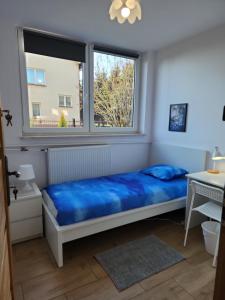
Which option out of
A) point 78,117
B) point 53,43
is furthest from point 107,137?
point 53,43

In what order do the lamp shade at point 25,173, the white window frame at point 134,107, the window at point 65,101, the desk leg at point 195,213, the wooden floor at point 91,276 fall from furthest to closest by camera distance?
the white window frame at point 134,107, the window at point 65,101, the desk leg at point 195,213, the lamp shade at point 25,173, the wooden floor at point 91,276

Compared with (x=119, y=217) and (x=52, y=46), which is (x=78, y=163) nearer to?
(x=119, y=217)

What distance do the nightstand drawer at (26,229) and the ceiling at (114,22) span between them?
2.28m

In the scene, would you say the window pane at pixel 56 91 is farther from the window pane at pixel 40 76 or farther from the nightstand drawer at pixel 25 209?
the nightstand drawer at pixel 25 209

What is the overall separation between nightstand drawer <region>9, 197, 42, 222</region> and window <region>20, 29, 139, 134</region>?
0.99 m

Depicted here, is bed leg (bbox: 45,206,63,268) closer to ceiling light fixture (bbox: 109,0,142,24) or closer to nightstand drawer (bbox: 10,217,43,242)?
nightstand drawer (bbox: 10,217,43,242)

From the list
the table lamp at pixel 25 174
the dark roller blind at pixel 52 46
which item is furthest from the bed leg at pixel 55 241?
the dark roller blind at pixel 52 46

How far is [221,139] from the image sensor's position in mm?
2496

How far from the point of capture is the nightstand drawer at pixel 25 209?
7.02ft

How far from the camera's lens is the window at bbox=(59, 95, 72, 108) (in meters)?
2.87

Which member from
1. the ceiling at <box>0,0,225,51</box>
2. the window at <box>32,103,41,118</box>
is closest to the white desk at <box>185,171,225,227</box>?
the ceiling at <box>0,0,225,51</box>

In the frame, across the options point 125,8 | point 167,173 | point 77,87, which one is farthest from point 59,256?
point 77,87

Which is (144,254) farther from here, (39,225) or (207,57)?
(207,57)

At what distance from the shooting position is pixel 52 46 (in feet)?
8.63
